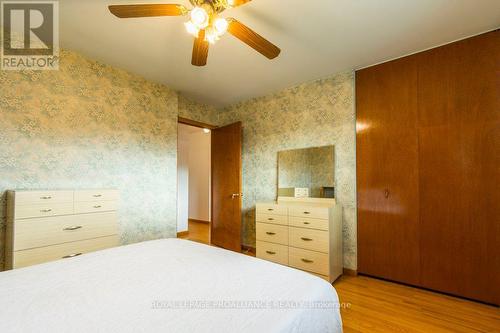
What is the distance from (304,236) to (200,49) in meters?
2.13

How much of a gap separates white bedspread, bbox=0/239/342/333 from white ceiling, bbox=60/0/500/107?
6.02 feet

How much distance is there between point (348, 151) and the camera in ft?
9.03

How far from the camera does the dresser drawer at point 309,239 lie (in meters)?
2.42

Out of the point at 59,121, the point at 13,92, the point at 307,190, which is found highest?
the point at 13,92

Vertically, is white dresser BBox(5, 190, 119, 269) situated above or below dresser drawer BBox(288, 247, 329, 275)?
above

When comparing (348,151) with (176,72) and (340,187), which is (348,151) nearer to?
(340,187)

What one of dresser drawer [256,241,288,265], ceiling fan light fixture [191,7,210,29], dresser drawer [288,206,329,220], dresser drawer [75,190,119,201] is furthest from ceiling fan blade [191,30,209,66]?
dresser drawer [256,241,288,265]

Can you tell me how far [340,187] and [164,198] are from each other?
2.34m

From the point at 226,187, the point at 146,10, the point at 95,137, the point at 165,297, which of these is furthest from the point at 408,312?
the point at 95,137

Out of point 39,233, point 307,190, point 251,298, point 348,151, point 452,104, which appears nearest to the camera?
point 251,298

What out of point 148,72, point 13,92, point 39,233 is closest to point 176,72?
point 148,72

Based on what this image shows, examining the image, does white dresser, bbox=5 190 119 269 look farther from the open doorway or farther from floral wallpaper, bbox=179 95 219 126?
the open doorway

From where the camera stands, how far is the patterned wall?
2031 mm

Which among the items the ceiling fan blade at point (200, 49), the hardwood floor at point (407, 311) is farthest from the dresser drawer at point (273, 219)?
the ceiling fan blade at point (200, 49)
